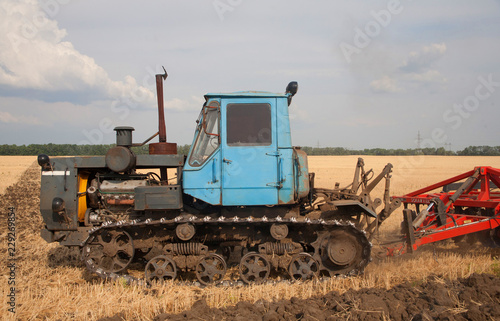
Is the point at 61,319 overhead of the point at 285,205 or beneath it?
beneath

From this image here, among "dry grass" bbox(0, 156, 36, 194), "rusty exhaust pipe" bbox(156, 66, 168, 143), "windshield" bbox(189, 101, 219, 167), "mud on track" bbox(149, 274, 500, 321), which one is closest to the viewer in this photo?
"mud on track" bbox(149, 274, 500, 321)

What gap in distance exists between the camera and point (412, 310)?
16.5 feet

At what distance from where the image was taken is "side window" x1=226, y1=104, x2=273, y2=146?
6449 millimetres

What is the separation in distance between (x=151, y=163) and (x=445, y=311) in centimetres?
507

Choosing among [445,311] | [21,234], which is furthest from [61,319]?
[21,234]

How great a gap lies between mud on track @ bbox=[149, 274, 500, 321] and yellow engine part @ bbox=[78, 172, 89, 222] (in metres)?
2.59

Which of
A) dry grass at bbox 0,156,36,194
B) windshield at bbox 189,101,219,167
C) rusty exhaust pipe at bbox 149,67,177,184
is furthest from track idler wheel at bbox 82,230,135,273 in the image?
dry grass at bbox 0,156,36,194

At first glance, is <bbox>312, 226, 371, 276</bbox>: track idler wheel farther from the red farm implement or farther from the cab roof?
the cab roof

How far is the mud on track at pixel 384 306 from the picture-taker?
4.84 meters

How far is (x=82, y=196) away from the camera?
7.12m

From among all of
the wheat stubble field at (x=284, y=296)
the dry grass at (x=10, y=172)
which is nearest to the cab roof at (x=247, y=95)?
the wheat stubble field at (x=284, y=296)

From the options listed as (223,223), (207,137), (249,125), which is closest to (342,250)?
(223,223)

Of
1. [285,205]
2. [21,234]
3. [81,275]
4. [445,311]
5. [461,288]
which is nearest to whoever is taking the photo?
[445,311]

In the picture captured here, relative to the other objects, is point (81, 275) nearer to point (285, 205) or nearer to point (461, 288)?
point (285, 205)
